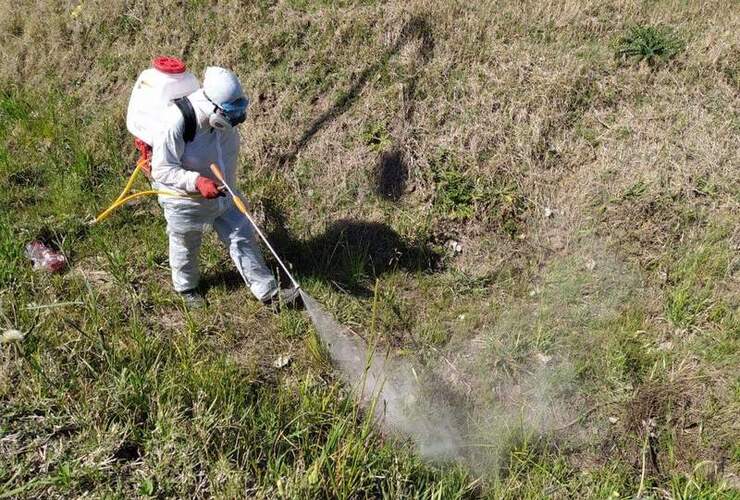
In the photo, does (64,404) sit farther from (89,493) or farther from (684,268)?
(684,268)

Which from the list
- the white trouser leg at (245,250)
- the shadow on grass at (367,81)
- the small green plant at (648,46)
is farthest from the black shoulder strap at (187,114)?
the small green plant at (648,46)

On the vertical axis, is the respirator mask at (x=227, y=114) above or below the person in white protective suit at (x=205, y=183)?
above

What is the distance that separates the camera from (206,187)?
3496 millimetres

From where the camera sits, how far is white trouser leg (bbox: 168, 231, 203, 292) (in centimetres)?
409

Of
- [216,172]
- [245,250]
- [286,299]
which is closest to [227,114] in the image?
[216,172]

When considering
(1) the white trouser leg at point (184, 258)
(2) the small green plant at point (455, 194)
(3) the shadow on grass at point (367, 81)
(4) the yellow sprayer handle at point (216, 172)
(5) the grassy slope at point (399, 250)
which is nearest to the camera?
(5) the grassy slope at point (399, 250)

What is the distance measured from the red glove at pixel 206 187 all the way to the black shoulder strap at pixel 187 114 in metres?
0.28

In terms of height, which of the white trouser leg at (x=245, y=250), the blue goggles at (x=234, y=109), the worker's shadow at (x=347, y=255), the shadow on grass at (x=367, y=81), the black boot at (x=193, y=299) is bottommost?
the black boot at (x=193, y=299)

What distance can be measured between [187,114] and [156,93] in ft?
1.14

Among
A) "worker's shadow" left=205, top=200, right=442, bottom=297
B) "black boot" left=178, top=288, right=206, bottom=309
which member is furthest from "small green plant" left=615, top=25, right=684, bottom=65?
"black boot" left=178, top=288, right=206, bottom=309

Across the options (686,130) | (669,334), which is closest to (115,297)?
(669,334)

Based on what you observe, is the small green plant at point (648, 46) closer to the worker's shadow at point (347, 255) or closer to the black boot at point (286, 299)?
the worker's shadow at point (347, 255)

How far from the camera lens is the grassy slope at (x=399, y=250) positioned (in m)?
3.12

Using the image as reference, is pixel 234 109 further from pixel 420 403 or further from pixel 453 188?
pixel 453 188
